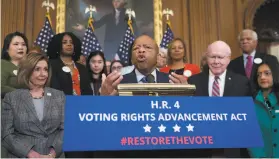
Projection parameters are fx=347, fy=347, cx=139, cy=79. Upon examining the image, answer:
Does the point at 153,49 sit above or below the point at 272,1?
below

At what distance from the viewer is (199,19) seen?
9727 millimetres

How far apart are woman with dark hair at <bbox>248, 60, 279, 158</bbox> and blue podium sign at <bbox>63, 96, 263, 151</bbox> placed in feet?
4.42

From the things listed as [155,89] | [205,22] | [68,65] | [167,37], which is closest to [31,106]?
[155,89]

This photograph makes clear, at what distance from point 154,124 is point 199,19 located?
8.46 m

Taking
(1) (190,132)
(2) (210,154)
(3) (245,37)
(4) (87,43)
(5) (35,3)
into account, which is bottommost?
(2) (210,154)

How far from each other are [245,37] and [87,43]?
4.68 meters

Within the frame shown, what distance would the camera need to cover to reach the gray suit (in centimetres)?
241

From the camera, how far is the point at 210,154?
177 cm

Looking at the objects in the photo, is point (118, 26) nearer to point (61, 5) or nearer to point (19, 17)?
point (61, 5)

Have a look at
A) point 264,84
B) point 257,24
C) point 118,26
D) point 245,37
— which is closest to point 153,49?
point 264,84

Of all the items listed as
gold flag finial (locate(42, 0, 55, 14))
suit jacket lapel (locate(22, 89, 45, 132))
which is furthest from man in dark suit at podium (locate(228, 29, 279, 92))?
gold flag finial (locate(42, 0, 55, 14))

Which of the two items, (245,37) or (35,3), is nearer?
(245,37)

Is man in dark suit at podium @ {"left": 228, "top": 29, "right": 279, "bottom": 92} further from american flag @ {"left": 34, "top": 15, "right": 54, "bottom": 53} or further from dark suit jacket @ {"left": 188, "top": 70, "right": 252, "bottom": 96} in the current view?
american flag @ {"left": 34, "top": 15, "right": 54, "bottom": 53}

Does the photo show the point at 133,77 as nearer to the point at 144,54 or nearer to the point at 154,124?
the point at 144,54
